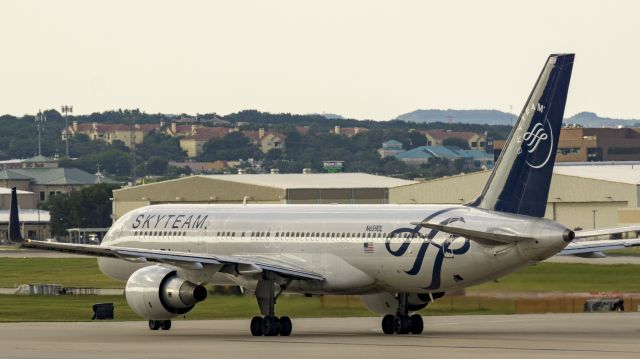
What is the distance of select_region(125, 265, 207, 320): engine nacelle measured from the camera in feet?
168

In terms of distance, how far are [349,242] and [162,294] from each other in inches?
264

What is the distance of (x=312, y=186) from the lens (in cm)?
13900

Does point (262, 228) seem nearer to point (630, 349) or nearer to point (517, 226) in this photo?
point (517, 226)

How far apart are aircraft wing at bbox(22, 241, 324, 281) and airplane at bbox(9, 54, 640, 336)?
5 centimetres

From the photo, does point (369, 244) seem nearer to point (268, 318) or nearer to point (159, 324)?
point (268, 318)

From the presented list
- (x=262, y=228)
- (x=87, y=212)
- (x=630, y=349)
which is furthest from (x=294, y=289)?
(x=87, y=212)

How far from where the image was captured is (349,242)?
171 ft

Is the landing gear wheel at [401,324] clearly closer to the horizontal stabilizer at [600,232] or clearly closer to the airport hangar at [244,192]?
the horizontal stabilizer at [600,232]

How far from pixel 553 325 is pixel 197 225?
14011mm

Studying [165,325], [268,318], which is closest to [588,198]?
[165,325]

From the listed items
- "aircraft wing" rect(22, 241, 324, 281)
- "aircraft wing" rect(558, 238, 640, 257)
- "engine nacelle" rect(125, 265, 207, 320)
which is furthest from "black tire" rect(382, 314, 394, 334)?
"aircraft wing" rect(558, 238, 640, 257)

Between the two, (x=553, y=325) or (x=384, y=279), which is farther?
(x=553, y=325)

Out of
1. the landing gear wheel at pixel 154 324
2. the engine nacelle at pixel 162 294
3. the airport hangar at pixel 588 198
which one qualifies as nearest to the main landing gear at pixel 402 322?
the engine nacelle at pixel 162 294

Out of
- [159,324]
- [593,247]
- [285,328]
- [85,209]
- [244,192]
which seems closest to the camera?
[285,328]
